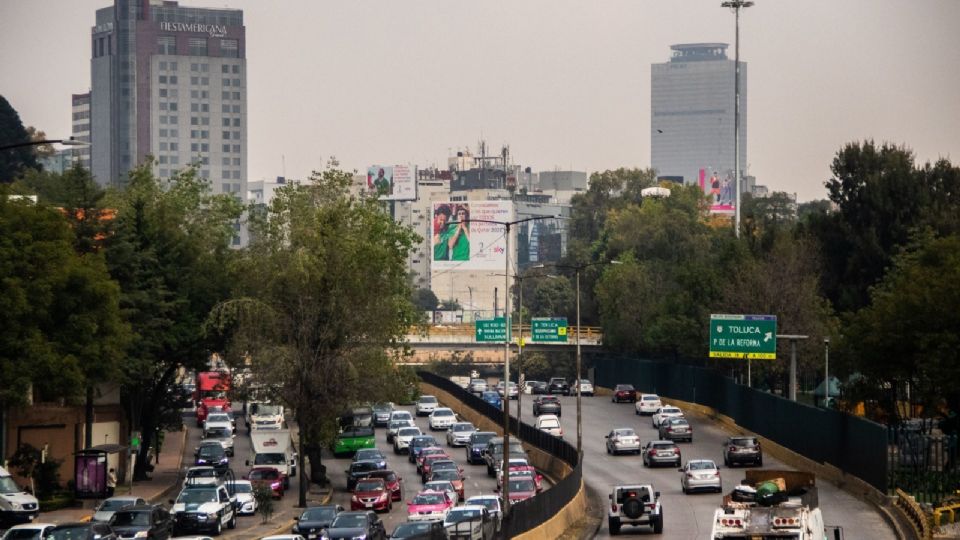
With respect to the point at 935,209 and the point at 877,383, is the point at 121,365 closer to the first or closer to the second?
the point at 877,383

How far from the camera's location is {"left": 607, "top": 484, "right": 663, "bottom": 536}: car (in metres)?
51.3

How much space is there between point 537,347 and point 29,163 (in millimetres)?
55297

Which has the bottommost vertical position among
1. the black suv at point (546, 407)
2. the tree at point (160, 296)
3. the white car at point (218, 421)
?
the black suv at point (546, 407)

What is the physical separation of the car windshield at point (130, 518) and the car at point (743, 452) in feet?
112

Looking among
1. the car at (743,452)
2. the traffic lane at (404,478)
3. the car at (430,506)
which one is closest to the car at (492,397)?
the traffic lane at (404,478)

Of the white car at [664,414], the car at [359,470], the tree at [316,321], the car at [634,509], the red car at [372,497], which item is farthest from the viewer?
the white car at [664,414]

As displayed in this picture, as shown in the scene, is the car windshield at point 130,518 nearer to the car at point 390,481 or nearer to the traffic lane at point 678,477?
the traffic lane at point 678,477

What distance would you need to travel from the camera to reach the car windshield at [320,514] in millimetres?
48031

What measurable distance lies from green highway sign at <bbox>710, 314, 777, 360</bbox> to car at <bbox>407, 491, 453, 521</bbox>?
34.2 metres

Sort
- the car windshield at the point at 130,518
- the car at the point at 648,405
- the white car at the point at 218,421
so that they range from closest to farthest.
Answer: the car windshield at the point at 130,518
the white car at the point at 218,421
the car at the point at 648,405

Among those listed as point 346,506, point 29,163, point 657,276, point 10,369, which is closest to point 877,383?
point 346,506

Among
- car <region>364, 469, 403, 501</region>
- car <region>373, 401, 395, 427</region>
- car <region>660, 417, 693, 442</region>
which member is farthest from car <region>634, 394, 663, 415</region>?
car <region>364, 469, 403, 501</region>

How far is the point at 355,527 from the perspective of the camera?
147 ft

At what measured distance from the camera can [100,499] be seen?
6191 cm
